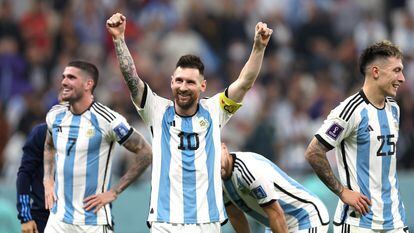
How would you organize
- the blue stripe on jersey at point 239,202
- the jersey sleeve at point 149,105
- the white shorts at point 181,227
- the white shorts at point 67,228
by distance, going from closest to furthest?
the white shorts at point 181,227
the jersey sleeve at point 149,105
the blue stripe on jersey at point 239,202
the white shorts at point 67,228

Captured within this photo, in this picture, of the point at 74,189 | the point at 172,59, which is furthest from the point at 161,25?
the point at 74,189

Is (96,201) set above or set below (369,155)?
below

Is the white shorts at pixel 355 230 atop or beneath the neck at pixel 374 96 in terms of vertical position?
beneath

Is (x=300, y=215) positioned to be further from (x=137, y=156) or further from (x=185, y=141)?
(x=137, y=156)

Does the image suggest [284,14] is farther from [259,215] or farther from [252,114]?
[259,215]

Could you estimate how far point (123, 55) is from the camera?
9266mm

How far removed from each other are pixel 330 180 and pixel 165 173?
1.34 meters

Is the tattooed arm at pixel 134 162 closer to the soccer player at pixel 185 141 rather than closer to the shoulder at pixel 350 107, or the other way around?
the soccer player at pixel 185 141

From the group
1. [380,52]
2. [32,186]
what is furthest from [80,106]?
[380,52]

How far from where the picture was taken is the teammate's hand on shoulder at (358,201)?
9.39 metres

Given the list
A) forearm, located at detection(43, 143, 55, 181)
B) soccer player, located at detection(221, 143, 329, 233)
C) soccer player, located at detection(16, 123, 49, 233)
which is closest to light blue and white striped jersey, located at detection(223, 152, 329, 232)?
soccer player, located at detection(221, 143, 329, 233)

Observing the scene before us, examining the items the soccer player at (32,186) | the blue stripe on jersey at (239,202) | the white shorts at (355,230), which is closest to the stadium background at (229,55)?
the soccer player at (32,186)

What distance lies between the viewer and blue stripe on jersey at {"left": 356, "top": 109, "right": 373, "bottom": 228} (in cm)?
944

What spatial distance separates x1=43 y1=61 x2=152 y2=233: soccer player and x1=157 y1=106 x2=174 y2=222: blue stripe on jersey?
72 centimetres
